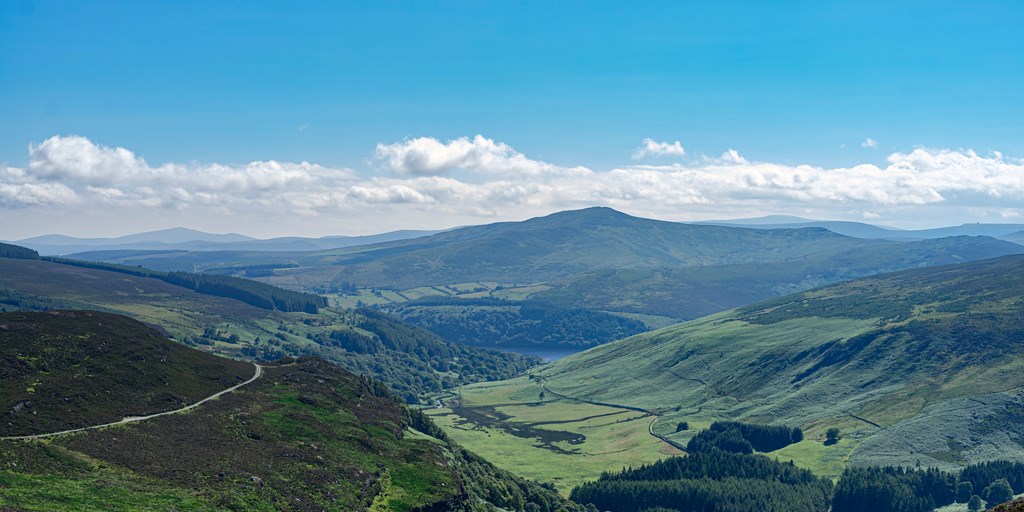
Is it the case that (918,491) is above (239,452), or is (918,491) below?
below

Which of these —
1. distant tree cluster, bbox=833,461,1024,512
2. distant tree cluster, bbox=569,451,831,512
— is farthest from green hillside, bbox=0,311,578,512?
distant tree cluster, bbox=833,461,1024,512

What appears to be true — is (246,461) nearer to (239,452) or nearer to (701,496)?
(239,452)

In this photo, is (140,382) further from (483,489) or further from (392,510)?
(483,489)

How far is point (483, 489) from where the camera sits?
146m

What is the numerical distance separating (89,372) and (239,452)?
33854 millimetres

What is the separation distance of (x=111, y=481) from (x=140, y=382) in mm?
43223

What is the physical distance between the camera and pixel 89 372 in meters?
125

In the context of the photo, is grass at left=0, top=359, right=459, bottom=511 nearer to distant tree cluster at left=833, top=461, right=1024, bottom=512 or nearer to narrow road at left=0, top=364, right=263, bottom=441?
narrow road at left=0, top=364, right=263, bottom=441

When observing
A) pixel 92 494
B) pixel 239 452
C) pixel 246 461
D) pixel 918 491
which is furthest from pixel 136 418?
pixel 918 491

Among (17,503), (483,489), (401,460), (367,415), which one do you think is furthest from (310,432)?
(17,503)

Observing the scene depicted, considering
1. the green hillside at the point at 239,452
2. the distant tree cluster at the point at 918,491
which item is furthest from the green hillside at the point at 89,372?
the distant tree cluster at the point at 918,491

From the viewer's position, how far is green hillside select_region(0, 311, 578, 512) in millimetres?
88375

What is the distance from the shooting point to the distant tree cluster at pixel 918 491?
18850cm

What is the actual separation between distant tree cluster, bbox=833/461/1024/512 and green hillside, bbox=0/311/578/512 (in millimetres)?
73672
